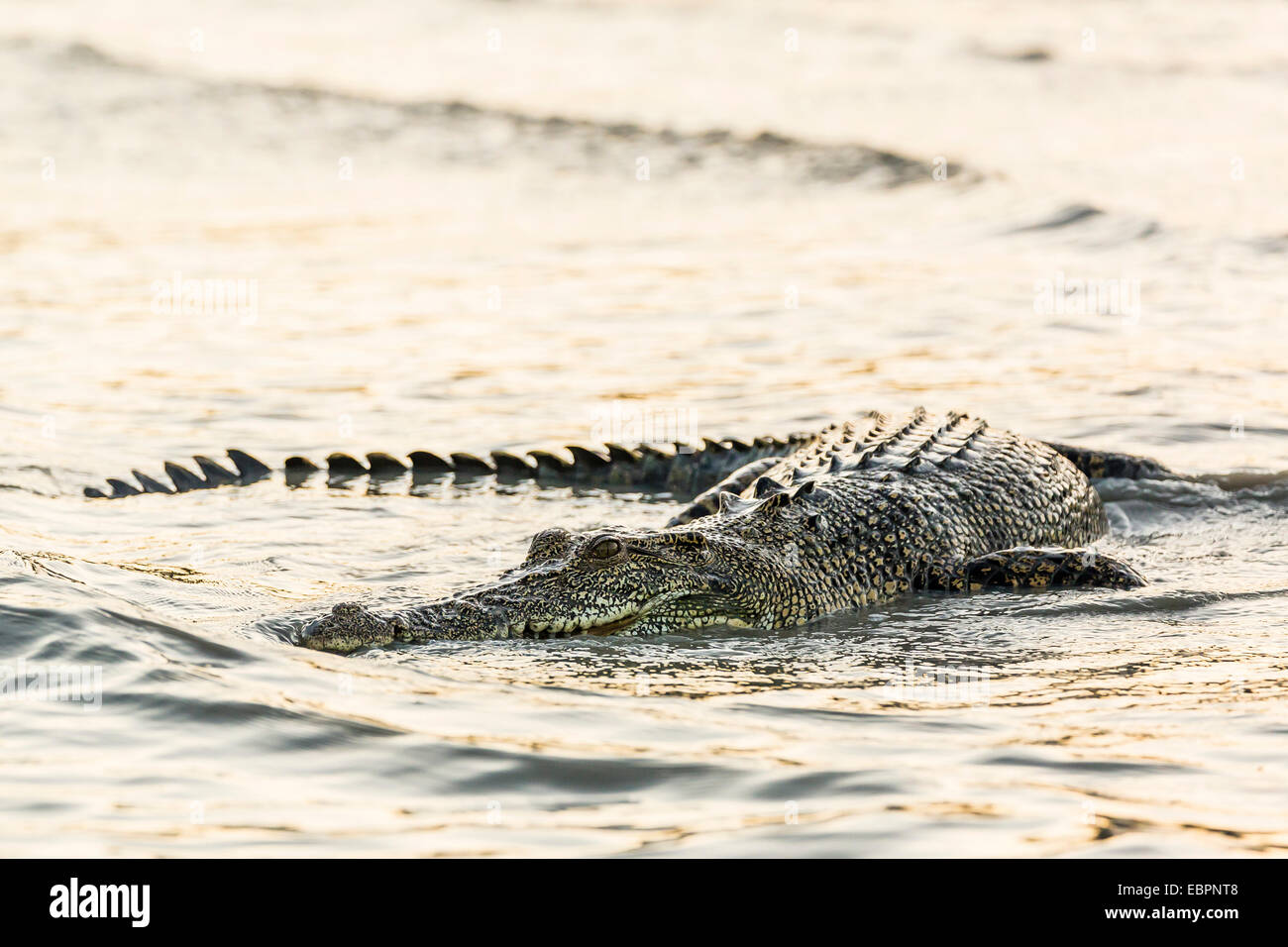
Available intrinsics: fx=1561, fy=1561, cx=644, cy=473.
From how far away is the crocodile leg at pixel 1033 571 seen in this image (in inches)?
260

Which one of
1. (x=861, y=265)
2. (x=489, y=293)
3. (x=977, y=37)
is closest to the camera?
(x=489, y=293)

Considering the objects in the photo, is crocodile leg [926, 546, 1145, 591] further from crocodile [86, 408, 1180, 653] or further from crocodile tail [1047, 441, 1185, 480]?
crocodile tail [1047, 441, 1185, 480]

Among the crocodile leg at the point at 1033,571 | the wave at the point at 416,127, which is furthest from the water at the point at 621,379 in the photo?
the crocodile leg at the point at 1033,571

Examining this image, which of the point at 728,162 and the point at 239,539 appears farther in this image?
the point at 728,162

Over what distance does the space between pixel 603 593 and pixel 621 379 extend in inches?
208

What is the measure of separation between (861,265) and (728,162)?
19.1 ft

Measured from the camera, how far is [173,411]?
1009 centimetres

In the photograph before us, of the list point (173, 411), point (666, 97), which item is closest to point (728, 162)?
point (666, 97)

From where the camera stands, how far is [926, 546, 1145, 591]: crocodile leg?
21.6 feet

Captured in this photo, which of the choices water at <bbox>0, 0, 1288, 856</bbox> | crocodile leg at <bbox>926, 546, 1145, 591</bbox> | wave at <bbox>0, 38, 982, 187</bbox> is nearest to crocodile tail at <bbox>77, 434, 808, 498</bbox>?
water at <bbox>0, 0, 1288, 856</bbox>

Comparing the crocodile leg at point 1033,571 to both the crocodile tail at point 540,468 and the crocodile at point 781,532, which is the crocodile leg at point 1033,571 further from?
the crocodile tail at point 540,468

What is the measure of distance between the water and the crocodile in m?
0.16

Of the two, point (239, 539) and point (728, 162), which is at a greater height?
point (728, 162)
